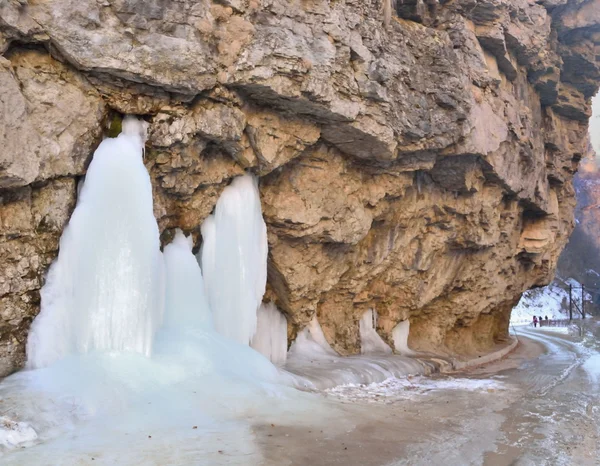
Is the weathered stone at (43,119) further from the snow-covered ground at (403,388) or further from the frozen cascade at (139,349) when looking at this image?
the snow-covered ground at (403,388)

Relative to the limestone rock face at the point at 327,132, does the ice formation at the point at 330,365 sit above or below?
below

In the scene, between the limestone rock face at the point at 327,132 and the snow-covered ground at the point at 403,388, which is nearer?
the limestone rock face at the point at 327,132

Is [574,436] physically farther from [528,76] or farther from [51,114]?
[528,76]

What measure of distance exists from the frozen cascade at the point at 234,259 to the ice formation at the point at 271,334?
4.59 ft

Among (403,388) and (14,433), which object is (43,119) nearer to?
(14,433)

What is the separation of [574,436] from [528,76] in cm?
1584

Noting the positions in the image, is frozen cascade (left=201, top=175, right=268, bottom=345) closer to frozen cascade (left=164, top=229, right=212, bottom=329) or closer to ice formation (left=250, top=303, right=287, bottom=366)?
frozen cascade (left=164, top=229, right=212, bottom=329)

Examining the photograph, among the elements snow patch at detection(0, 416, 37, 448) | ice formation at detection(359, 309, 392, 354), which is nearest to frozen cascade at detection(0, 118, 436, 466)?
snow patch at detection(0, 416, 37, 448)

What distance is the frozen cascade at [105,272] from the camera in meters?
8.77

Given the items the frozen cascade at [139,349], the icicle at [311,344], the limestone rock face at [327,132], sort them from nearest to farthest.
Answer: the frozen cascade at [139,349]
the limestone rock face at [327,132]
the icicle at [311,344]

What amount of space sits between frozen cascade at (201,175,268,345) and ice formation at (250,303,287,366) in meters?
1.40

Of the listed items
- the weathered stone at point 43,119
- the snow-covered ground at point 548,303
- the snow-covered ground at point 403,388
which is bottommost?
the snow-covered ground at point 548,303

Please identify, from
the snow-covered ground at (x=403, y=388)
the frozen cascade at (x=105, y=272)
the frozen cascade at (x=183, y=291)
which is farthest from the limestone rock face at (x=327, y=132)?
the snow-covered ground at (x=403, y=388)

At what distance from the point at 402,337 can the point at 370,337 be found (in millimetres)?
1766
